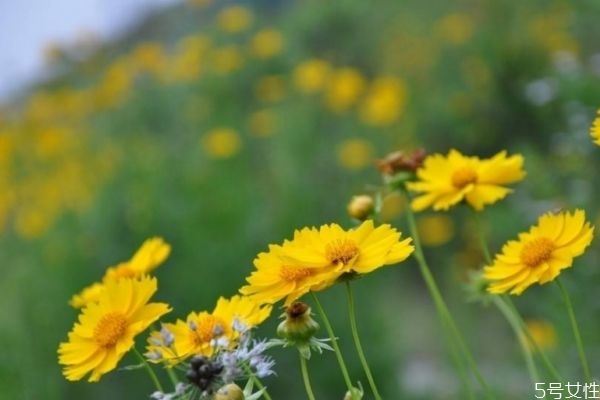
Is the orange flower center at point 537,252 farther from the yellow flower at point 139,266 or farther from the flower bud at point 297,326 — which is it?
the yellow flower at point 139,266

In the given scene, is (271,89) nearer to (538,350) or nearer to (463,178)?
(463,178)

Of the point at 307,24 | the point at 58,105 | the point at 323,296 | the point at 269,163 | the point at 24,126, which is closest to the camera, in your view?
the point at 323,296

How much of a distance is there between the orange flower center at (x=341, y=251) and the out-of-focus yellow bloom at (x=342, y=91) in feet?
8.78

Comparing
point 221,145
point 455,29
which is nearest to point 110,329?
point 221,145

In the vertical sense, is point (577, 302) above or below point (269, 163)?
below

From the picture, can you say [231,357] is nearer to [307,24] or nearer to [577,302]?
[577,302]

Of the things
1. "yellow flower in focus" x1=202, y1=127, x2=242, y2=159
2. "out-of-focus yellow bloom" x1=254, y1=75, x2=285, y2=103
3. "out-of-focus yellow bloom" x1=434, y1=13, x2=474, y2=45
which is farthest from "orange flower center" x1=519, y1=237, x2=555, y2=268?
"out-of-focus yellow bloom" x1=434, y1=13, x2=474, y2=45

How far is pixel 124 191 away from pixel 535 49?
2.07m

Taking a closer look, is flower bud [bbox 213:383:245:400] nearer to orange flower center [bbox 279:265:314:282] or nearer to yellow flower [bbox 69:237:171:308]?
orange flower center [bbox 279:265:314:282]

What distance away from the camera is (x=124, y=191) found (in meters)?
2.60

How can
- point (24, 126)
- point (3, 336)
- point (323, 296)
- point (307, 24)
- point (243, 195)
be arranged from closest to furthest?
1. point (3, 336)
2. point (323, 296)
3. point (243, 195)
4. point (24, 126)
5. point (307, 24)

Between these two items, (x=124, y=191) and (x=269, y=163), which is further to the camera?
(x=269, y=163)

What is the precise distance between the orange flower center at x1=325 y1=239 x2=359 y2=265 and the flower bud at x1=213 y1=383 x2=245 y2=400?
0.10 metres

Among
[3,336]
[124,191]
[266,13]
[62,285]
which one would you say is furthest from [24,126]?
[266,13]
